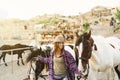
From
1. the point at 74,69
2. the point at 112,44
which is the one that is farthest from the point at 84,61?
the point at 112,44

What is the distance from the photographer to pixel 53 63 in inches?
195

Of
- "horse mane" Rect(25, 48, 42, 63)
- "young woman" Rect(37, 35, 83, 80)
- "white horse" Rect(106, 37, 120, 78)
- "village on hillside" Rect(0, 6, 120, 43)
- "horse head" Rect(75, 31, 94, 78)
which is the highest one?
"young woman" Rect(37, 35, 83, 80)

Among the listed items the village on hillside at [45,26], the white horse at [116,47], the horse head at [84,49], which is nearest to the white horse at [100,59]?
the white horse at [116,47]

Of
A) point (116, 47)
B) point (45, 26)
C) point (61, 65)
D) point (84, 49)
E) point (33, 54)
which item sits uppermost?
point (61, 65)

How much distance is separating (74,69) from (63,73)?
0.19 metres

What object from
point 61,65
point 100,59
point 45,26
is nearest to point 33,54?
point 100,59

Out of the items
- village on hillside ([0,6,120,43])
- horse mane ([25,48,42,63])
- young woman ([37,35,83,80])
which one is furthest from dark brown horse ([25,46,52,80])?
village on hillside ([0,6,120,43])

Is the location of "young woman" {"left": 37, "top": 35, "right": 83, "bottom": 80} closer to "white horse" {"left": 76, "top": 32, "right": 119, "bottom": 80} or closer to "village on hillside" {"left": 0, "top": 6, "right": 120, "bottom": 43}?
"white horse" {"left": 76, "top": 32, "right": 119, "bottom": 80}

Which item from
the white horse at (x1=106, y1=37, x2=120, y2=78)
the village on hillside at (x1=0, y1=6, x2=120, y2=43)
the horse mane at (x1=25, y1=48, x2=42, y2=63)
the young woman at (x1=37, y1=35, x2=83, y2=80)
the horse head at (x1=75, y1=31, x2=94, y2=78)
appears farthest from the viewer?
the village on hillside at (x1=0, y1=6, x2=120, y2=43)

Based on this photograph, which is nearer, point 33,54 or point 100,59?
point 33,54

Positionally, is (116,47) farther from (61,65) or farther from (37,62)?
(61,65)

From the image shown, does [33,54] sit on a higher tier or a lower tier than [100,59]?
higher

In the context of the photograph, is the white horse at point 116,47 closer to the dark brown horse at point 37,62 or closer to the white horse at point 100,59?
the white horse at point 100,59

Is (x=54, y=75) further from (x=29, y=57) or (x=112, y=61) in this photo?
(x=112, y=61)
